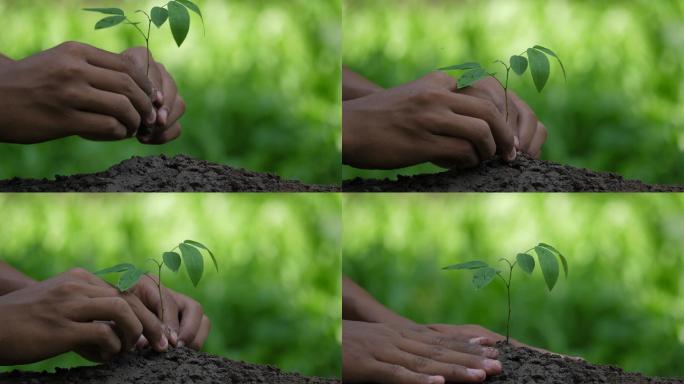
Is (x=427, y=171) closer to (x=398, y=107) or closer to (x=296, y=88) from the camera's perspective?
(x=398, y=107)

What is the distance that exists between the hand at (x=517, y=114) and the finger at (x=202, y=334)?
2.55 ft

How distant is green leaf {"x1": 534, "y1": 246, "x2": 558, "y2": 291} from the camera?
7.61ft

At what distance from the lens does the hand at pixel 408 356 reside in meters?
2.24

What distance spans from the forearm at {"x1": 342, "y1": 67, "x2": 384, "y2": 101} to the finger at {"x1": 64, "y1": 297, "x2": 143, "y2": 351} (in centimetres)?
68

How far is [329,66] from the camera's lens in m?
2.42

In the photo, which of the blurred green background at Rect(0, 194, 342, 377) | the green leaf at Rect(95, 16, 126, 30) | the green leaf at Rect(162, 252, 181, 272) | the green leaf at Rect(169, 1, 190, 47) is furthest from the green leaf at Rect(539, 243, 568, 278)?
the green leaf at Rect(95, 16, 126, 30)

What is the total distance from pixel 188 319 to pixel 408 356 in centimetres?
49

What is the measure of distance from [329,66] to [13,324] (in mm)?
884

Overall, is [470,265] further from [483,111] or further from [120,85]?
[120,85]

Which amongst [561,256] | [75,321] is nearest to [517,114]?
[561,256]

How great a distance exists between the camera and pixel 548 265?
2324 mm

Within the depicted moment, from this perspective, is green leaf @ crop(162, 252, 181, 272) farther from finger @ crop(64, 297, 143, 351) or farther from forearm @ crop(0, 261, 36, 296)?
forearm @ crop(0, 261, 36, 296)

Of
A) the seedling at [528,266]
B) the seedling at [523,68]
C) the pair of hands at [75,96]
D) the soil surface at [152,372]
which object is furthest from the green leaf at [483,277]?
the pair of hands at [75,96]

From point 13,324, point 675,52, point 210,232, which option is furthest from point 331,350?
point 675,52
